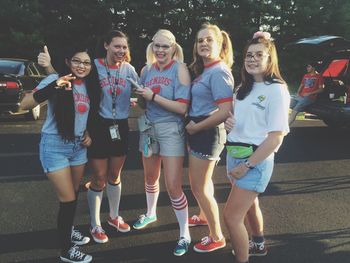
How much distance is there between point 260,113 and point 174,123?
3.26 feet

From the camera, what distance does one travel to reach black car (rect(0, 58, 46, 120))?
878 cm

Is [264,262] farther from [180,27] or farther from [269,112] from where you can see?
[180,27]

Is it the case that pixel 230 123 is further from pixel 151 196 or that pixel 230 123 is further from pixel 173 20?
pixel 173 20

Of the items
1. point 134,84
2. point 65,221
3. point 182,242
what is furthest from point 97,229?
point 134,84

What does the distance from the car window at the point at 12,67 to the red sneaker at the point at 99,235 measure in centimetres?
675

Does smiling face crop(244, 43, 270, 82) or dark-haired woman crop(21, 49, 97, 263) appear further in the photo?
dark-haired woman crop(21, 49, 97, 263)

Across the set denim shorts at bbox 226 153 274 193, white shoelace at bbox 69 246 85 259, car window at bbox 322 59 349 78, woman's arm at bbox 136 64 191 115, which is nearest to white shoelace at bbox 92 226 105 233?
white shoelace at bbox 69 246 85 259

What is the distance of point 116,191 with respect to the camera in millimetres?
3885

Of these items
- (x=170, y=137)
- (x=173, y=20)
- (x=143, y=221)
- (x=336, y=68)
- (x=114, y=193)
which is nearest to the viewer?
(x=170, y=137)

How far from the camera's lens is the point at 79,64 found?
3.18 meters

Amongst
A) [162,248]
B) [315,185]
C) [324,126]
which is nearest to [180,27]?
[324,126]

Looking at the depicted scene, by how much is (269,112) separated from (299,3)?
86.6 ft

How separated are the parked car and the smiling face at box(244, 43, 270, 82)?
239 inches

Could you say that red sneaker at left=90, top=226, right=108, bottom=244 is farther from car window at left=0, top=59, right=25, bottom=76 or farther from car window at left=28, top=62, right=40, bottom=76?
car window at left=28, top=62, right=40, bottom=76
